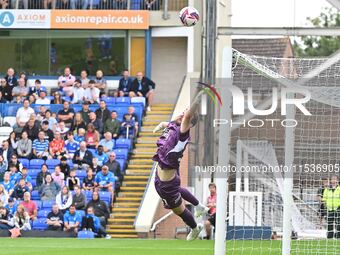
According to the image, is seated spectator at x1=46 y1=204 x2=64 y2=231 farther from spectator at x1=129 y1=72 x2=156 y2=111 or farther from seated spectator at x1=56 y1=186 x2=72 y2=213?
spectator at x1=129 y1=72 x2=156 y2=111

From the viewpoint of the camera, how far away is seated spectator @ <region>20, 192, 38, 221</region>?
→ 2652 cm

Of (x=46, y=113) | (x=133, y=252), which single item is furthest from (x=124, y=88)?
(x=133, y=252)

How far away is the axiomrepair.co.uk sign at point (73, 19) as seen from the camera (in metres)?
34.0

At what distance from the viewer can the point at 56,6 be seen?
34750 mm

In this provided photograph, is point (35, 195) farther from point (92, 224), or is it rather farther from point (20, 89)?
point (20, 89)

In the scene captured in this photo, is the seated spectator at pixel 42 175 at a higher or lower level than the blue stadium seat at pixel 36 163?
lower

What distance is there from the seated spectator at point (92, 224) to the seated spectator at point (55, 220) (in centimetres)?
66

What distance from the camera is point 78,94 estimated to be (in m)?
31.4

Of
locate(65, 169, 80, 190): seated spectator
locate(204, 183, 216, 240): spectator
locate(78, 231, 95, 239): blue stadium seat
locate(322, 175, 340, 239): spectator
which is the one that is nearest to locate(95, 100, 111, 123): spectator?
locate(65, 169, 80, 190): seated spectator

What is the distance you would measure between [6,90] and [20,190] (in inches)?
214

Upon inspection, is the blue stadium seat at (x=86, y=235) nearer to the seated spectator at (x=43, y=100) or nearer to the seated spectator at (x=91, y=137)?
the seated spectator at (x=91, y=137)

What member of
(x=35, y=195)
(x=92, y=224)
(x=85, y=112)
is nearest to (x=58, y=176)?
(x=35, y=195)

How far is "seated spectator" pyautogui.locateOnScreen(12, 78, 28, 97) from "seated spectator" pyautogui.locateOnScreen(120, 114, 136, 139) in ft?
12.6

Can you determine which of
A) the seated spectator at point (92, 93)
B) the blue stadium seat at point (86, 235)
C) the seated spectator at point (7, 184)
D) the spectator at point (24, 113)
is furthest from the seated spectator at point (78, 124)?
Result: the blue stadium seat at point (86, 235)
